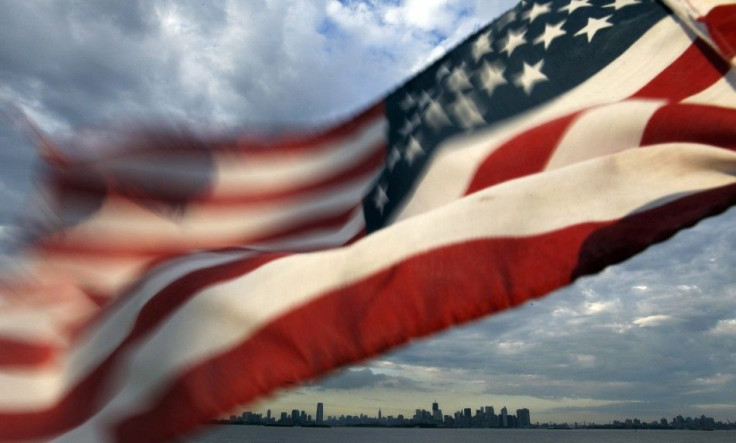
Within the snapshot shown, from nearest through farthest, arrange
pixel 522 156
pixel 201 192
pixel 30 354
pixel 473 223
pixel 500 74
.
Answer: pixel 473 223
pixel 522 156
pixel 30 354
pixel 500 74
pixel 201 192

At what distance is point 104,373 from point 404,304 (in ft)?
7.48

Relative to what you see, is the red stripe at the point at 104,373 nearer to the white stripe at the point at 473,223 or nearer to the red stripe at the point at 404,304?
the white stripe at the point at 473,223

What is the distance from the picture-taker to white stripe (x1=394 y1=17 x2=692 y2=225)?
14.7 ft

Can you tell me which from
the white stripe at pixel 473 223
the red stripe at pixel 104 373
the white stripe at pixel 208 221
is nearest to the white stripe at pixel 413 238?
the white stripe at pixel 473 223

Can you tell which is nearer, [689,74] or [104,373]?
[689,74]

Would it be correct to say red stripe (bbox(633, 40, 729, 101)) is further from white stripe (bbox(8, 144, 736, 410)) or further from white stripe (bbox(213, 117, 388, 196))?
white stripe (bbox(213, 117, 388, 196))

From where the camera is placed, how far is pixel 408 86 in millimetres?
6031

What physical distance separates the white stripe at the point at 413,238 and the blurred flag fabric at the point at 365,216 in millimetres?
13

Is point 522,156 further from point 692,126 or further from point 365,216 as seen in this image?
point 365,216

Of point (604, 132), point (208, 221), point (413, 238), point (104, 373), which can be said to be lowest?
point (104, 373)

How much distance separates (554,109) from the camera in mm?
4793

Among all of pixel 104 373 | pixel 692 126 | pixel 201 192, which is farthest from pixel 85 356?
pixel 692 126

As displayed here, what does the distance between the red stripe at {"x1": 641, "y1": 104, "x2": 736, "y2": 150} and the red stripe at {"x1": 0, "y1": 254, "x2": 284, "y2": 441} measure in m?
2.49

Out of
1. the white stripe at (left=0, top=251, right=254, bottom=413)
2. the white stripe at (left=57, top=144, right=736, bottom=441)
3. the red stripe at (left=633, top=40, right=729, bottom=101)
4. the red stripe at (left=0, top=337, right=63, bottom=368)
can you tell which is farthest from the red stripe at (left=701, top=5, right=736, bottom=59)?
the red stripe at (left=0, top=337, right=63, bottom=368)
